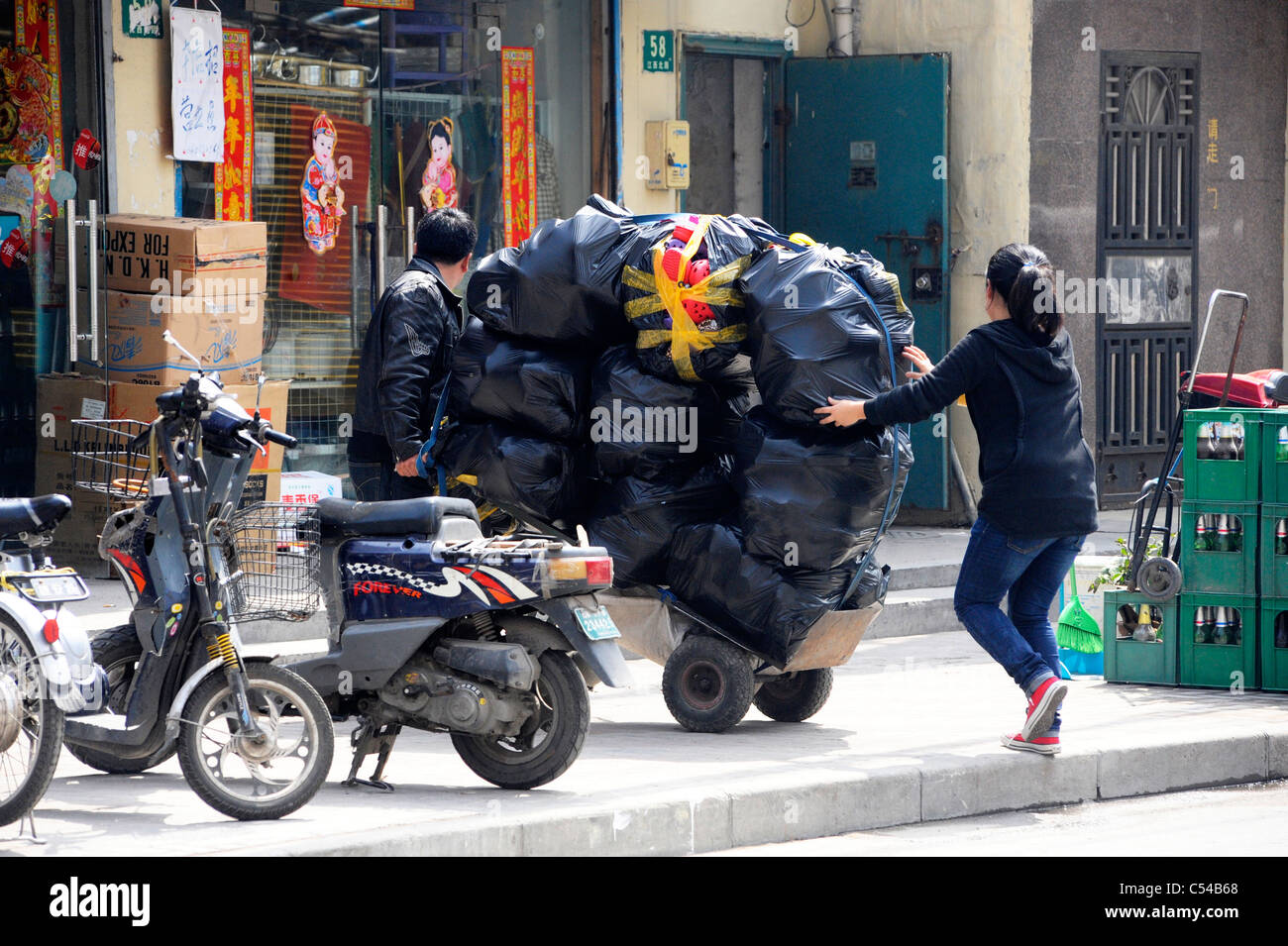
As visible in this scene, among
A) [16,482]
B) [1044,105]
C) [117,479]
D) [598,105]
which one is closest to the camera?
[117,479]

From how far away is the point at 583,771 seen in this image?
21.4 ft

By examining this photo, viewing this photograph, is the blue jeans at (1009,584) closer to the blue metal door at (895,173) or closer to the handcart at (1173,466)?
the handcart at (1173,466)

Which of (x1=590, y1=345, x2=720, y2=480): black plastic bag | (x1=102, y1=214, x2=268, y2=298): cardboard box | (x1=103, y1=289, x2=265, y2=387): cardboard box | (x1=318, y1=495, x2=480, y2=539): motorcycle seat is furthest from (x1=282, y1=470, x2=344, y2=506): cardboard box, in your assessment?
(x1=318, y1=495, x2=480, y2=539): motorcycle seat

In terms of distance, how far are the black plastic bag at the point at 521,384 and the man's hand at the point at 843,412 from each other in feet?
3.54

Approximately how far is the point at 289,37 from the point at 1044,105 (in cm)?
517

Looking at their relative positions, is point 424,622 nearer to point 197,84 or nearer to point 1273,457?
point 1273,457

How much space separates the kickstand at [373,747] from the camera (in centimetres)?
622

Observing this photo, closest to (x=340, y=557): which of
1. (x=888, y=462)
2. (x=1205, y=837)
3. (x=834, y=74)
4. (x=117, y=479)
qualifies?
(x=117, y=479)

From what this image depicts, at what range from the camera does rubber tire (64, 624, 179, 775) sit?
20.3 feet

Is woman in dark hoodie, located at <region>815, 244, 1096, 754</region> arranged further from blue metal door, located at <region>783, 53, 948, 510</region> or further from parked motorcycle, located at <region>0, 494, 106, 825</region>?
blue metal door, located at <region>783, 53, 948, 510</region>

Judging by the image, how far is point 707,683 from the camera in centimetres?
733

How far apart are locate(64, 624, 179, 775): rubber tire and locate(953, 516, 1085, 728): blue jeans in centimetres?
276

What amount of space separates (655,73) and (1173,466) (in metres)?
4.83
